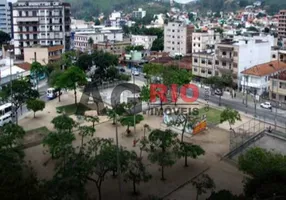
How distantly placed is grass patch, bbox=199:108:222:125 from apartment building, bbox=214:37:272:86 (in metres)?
7.03

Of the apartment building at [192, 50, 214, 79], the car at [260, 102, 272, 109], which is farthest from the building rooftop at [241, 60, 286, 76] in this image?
the apartment building at [192, 50, 214, 79]

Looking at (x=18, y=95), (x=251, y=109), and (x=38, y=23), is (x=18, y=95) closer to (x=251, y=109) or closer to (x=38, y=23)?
(x=251, y=109)

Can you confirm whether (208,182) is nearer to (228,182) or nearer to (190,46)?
(228,182)

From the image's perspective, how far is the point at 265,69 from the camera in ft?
96.8

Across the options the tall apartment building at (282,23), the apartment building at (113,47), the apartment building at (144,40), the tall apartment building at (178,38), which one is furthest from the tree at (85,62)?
the tall apartment building at (282,23)

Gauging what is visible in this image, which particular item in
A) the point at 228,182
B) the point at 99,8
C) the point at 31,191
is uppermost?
the point at 99,8

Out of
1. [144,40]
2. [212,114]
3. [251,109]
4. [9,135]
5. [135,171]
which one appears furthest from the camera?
[144,40]

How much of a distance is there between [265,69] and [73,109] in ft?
52.4

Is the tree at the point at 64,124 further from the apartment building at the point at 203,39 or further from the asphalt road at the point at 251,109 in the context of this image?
the apartment building at the point at 203,39

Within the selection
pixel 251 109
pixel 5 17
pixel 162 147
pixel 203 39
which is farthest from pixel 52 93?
pixel 5 17

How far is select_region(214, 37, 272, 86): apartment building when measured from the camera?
101 feet

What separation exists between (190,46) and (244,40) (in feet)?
56.6

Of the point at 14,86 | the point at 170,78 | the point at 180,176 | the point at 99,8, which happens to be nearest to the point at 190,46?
the point at 170,78

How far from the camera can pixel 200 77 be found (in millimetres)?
34875
